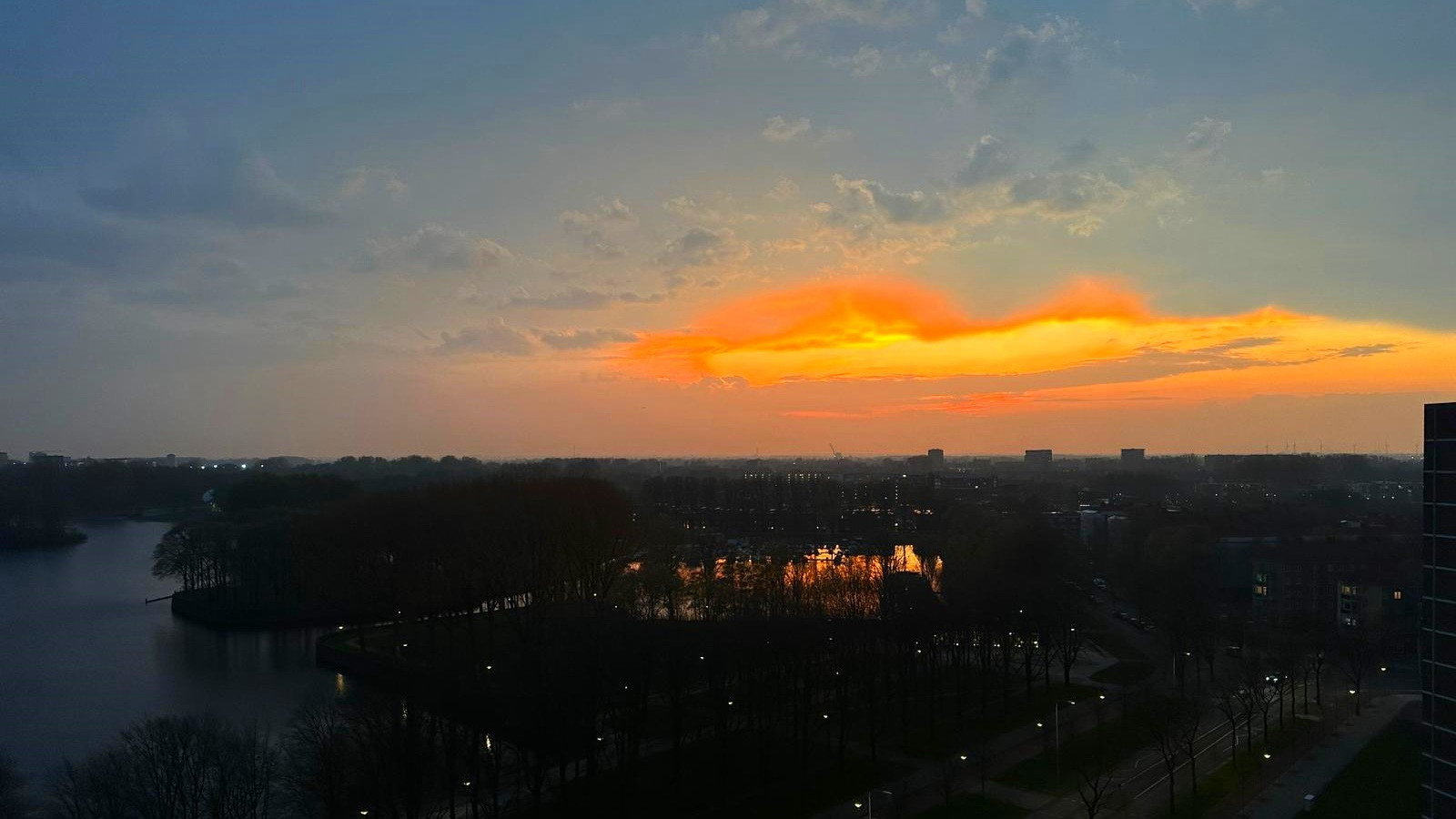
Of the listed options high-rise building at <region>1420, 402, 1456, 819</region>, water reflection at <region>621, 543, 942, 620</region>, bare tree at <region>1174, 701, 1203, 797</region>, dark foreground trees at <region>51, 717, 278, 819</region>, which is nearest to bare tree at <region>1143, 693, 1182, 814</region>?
bare tree at <region>1174, 701, 1203, 797</region>

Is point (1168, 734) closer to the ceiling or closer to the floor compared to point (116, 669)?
closer to the ceiling

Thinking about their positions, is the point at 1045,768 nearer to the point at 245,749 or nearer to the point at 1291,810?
the point at 1291,810

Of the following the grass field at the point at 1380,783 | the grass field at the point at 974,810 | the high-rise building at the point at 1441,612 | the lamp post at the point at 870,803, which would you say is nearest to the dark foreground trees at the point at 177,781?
the lamp post at the point at 870,803

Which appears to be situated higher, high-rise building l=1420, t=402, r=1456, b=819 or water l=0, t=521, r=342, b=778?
high-rise building l=1420, t=402, r=1456, b=819

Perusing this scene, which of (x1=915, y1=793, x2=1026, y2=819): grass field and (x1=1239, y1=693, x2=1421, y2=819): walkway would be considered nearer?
(x1=915, y1=793, x2=1026, y2=819): grass field

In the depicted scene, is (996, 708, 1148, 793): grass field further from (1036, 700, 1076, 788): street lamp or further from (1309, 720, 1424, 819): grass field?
(1309, 720, 1424, 819): grass field

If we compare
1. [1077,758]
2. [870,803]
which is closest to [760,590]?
[1077,758]

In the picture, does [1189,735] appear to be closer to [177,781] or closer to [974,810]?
[974,810]
